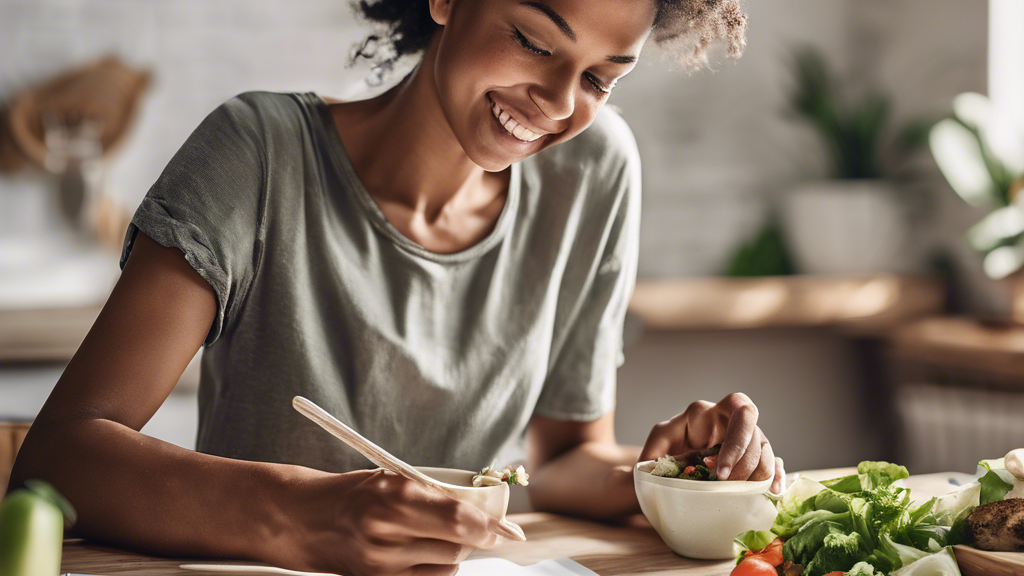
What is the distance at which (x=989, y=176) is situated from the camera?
2500 mm

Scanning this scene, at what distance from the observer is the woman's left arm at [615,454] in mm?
910

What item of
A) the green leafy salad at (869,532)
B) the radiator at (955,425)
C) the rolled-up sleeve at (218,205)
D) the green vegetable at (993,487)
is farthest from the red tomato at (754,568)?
the radiator at (955,425)

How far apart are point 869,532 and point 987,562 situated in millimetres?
93

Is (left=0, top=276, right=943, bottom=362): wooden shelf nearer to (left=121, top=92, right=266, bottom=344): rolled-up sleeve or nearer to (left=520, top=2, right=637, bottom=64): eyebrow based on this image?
(left=121, top=92, right=266, bottom=344): rolled-up sleeve

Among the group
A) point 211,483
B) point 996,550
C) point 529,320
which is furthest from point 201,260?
point 996,550

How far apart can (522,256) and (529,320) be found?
0.10 metres

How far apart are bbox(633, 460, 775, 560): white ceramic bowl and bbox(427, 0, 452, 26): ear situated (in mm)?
625

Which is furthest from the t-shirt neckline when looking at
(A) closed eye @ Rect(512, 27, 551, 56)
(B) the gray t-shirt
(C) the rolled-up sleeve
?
(A) closed eye @ Rect(512, 27, 551, 56)

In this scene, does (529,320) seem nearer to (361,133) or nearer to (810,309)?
(361,133)

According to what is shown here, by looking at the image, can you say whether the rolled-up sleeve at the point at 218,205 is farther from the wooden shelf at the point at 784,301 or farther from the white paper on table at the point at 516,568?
the wooden shelf at the point at 784,301

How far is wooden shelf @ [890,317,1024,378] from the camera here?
235 centimetres

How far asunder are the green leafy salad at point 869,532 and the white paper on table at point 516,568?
0.16 metres

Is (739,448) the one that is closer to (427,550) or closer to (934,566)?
(934,566)

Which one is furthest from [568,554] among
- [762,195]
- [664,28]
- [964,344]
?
[762,195]
